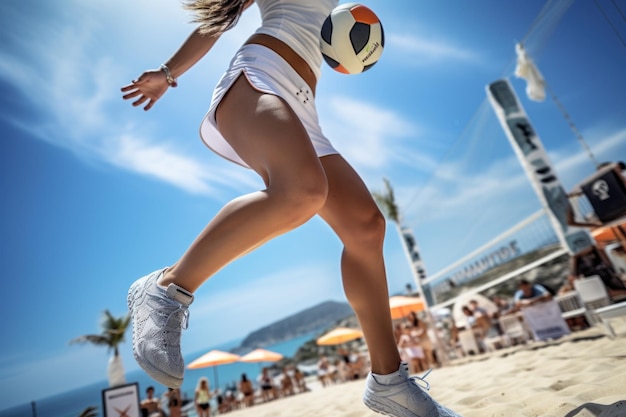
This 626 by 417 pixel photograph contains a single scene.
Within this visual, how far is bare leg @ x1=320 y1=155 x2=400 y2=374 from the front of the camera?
128 cm

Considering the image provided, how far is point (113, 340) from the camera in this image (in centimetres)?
1589

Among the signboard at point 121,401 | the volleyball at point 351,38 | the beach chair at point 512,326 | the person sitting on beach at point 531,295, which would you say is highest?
the volleyball at point 351,38

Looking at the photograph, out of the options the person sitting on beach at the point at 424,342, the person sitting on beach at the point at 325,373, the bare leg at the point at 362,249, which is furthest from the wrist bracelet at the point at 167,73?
the person sitting on beach at the point at 325,373

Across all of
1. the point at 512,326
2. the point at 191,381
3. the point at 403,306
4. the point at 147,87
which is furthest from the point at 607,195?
the point at 191,381

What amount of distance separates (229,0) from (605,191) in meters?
4.57

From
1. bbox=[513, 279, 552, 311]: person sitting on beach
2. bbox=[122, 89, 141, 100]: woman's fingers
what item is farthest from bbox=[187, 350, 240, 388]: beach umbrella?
bbox=[122, 89, 141, 100]: woman's fingers

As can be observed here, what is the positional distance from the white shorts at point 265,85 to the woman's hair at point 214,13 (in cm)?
19

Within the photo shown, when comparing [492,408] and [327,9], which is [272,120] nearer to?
[327,9]

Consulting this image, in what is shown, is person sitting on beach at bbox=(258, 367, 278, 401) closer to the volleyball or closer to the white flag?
the white flag

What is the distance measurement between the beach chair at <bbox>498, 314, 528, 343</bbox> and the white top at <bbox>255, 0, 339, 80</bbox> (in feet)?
25.2

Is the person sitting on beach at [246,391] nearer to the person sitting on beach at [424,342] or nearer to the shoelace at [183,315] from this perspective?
the person sitting on beach at [424,342]

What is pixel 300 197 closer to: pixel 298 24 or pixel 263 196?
pixel 263 196

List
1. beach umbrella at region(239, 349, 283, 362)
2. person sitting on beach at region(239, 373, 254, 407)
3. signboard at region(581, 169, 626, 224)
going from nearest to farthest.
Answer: signboard at region(581, 169, 626, 224)
person sitting on beach at region(239, 373, 254, 407)
beach umbrella at region(239, 349, 283, 362)

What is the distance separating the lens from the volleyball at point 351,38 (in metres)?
1.36
